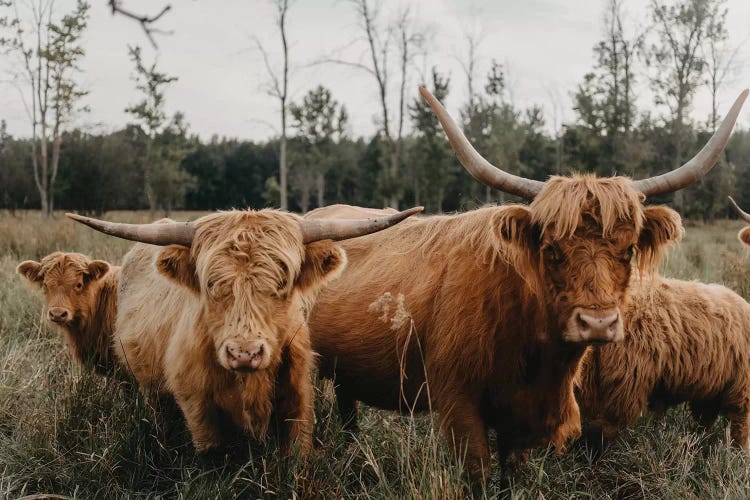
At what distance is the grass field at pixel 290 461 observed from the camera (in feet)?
8.51

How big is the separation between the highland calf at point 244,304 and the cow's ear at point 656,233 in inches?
40.1

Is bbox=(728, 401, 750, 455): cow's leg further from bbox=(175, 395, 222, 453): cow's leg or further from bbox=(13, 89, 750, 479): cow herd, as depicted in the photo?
A: bbox=(175, 395, 222, 453): cow's leg

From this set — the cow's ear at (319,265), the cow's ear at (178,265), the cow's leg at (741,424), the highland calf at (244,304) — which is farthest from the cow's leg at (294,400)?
the cow's leg at (741,424)

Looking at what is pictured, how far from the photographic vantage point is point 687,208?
2706 cm

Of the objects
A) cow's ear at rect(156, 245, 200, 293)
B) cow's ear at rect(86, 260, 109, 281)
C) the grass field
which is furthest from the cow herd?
cow's ear at rect(86, 260, 109, 281)

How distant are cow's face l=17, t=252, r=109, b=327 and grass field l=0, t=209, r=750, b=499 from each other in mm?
1118

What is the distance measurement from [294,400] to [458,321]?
89cm

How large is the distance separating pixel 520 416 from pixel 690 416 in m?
1.95

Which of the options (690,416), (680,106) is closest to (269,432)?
(690,416)

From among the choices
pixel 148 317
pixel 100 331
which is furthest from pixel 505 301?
pixel 100 331

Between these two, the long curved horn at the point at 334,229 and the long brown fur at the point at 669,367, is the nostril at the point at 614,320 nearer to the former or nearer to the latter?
the long curved horn at the point at 334,229

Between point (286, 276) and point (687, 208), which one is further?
point (687, 208)

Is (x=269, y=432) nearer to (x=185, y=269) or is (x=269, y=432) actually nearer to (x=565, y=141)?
(x=185, y=269)


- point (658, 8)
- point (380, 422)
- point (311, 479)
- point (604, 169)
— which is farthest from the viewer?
point (604, 169)
